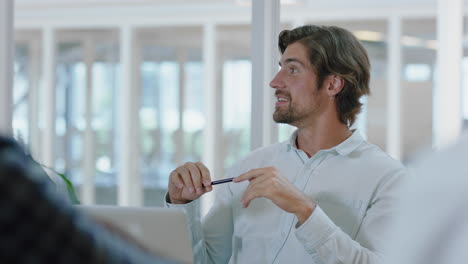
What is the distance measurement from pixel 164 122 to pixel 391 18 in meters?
2.47

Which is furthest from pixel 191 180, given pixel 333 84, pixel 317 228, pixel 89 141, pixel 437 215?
pixel 89 141

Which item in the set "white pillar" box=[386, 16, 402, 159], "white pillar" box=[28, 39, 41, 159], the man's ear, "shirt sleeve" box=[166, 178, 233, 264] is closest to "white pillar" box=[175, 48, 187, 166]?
"white pillar" box=[28, 39, 41, 159]

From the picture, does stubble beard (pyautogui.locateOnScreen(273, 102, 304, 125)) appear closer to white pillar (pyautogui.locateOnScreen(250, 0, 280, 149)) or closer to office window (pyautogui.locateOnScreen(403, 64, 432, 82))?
white pillar (pyautogui.locateOnScreen(250, 0, 280, 149))

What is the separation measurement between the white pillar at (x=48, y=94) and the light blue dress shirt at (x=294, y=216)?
4.91m

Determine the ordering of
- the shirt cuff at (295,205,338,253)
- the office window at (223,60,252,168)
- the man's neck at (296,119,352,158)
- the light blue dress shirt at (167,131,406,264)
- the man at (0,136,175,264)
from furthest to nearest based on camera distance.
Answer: the office window at (223,60,252,168), the man's neck at (296,119,352,158), the light blue dress shirt at (167,131,406,264), the shirt cuff at (295,205,338,253), the man at (0,136,175,264)

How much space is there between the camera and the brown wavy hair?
223 centimetres

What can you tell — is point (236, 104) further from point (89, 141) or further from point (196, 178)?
point (196, 178)

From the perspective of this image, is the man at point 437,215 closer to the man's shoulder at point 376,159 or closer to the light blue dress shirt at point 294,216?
the light blue dress shirt at point 294,216

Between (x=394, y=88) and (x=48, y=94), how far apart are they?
3526 millimetres

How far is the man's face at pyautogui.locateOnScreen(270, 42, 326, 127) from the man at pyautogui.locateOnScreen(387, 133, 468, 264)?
1.88m

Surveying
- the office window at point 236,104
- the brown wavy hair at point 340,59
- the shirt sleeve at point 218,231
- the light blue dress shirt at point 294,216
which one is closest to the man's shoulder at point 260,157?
the light blue dress shirt at point 294,216

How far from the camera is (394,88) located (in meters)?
5.86

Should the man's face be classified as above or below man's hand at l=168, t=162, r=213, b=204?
above

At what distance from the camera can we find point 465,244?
0.30 m
